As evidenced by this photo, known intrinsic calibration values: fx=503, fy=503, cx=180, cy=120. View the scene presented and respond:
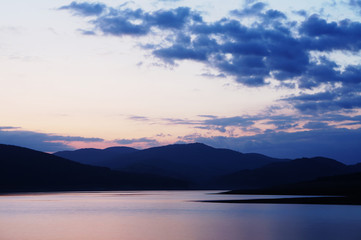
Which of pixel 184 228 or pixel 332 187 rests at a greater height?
pixel 332 187

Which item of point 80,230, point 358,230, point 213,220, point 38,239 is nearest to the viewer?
point 38,239

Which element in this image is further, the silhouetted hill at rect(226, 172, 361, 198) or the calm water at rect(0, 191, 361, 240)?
the silhouetted hill at rect(226, 172, 361, 198)

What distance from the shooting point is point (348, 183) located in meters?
146

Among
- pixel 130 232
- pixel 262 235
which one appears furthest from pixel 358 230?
pixel 130 232

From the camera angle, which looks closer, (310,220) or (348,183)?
(310,220)

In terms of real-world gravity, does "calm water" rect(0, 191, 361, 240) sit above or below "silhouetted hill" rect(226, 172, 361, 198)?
below

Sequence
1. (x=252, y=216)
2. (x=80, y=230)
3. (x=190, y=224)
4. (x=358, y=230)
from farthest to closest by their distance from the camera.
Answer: (x=252, y=216), (x=190, y=224), (x=80, y=230), (x=358, y=230)

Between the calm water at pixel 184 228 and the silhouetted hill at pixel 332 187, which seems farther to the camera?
the silhouetted hill at pixel 332 187

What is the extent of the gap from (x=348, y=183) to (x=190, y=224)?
335 ft

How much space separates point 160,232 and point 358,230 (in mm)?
18623

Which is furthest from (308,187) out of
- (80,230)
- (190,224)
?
(80,230)

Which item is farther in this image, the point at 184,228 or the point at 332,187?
the point at 332,187

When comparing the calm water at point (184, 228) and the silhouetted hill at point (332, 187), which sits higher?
the silhouetted hill at point (332, 187)

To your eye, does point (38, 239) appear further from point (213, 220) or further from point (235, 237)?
point (213, 220)
